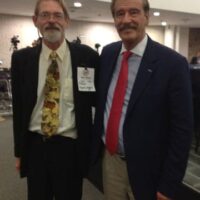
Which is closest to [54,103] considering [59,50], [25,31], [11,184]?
[59,50]

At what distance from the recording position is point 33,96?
5.34 ft

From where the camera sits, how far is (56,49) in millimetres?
1651

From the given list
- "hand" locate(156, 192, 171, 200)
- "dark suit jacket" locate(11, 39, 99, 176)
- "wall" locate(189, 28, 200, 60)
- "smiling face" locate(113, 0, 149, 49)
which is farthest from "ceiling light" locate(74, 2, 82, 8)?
"wall" locate(189, 28, 200, 60)

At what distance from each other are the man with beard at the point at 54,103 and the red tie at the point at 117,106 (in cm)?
20

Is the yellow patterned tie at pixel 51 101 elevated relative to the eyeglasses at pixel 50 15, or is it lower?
lower

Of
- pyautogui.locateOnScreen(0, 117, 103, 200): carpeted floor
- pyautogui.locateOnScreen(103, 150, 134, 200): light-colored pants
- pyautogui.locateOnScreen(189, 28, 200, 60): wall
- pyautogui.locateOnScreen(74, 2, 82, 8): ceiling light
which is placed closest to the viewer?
pyautogui.locateOnScreen(103, 150, 134, 200): light-colored pants

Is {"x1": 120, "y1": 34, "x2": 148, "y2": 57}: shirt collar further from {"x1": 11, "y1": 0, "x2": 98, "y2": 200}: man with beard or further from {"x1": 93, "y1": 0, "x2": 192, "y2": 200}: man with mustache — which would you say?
{"x1": 11, "y1": 0, "x2": 98, "y2": 200}: man with beard

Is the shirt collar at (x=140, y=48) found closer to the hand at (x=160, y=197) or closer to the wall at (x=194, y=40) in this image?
the hand at (x=160, y=197)

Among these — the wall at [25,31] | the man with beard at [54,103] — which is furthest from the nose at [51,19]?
the wall at [25,31]

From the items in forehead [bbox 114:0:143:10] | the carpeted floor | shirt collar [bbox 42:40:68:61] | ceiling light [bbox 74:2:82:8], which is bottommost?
the carpeted floor

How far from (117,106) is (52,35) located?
19.4 inches

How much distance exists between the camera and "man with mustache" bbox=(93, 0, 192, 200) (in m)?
1.31

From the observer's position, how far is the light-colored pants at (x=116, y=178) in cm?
154

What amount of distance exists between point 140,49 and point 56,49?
18.3 inches
